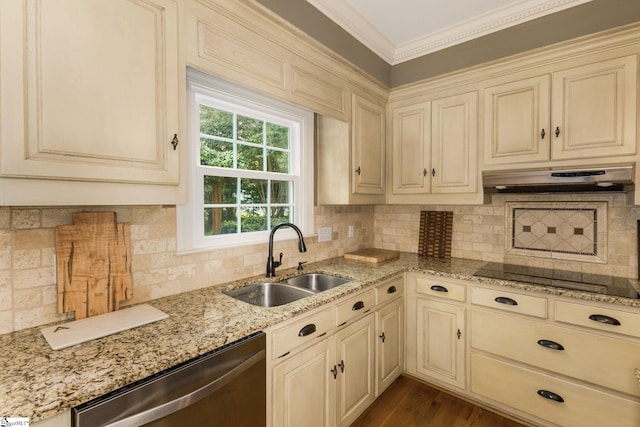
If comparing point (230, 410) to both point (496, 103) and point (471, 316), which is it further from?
point (496, 103)

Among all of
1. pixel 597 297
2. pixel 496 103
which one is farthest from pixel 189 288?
pixel 496 103

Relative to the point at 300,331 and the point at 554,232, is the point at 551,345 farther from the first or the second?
the point at 300,331

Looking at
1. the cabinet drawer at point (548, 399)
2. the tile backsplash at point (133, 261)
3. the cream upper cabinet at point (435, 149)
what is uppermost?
the cream upper cabinet at point (435, 149)

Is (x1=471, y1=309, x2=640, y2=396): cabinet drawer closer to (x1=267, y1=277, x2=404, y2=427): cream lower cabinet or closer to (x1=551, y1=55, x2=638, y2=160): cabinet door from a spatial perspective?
(x1=267, y1=277, x2=404, y2=427): cream lower cabinet

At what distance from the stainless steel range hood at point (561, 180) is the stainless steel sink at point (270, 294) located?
1606mm

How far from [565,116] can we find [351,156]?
1440mm

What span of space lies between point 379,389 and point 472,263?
1.25 m

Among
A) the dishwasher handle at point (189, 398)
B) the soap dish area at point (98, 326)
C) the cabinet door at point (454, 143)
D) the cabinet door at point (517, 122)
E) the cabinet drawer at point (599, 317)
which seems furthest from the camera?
the cabinet door at point (454, 143)

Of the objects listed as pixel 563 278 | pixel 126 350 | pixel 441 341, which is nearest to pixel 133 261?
pixel 126 350

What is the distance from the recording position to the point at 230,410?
115 cm

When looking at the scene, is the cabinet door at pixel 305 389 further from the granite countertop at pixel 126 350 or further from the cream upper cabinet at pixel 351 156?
the cream upper cabinet at pixel 351 156

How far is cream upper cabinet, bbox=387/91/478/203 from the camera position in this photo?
2.39 meters

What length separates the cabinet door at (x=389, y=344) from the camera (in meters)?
2.14

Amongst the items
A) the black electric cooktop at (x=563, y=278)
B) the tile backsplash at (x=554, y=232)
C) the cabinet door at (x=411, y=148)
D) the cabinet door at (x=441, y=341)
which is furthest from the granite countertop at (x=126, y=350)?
the cabinet door at (x=411, y=148)
